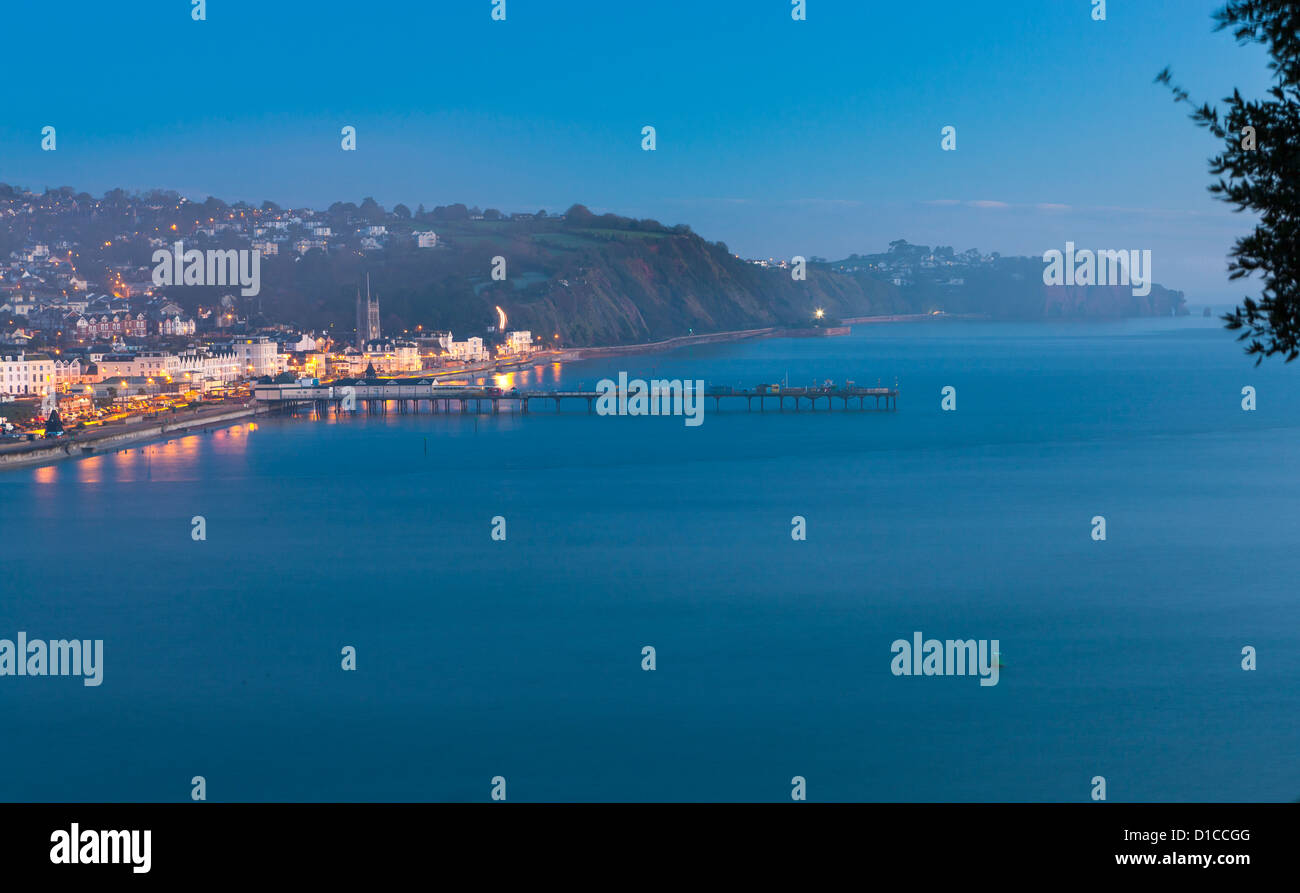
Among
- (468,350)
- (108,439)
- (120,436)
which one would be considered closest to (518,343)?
(468,350)

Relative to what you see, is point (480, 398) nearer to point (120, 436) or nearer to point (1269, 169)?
point (120, 436)

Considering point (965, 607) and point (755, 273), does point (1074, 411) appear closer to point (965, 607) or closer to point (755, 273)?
point (965, 607)

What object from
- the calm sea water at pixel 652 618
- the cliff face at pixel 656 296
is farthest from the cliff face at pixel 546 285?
the calm sea water at pixel 652 618

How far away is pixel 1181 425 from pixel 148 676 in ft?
123

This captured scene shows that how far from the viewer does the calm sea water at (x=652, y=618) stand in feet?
40.0

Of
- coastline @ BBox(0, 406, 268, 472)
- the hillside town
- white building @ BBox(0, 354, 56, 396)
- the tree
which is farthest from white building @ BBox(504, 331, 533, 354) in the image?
the tree

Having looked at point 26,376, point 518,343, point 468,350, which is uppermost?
point 518,343

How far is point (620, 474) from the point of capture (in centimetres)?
3219

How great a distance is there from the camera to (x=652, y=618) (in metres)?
17.8

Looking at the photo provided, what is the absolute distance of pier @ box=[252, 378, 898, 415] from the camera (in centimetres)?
4619

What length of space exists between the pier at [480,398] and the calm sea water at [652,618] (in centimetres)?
869

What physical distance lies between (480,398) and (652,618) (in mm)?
30256

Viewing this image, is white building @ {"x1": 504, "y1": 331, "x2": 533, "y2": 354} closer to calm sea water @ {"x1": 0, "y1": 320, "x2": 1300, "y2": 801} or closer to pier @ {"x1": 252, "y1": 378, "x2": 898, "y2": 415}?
pier @ {"x1": 252, "y1": 378, "x2": 898, "y2": 415}

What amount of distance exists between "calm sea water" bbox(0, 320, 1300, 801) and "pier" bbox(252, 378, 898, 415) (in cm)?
869
